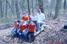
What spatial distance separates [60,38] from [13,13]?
14.9 metres

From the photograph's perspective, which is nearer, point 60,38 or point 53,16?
point 60,38

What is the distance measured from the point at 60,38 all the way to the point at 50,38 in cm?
61

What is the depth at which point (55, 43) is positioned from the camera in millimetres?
10602

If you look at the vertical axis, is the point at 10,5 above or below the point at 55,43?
above

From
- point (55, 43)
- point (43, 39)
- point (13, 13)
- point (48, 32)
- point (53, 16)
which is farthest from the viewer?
point (13, 13)

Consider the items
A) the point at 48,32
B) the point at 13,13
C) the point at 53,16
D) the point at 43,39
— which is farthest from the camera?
the point at 13,13

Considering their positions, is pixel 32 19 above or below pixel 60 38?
above

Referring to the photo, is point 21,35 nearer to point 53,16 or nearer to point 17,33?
point 17,33

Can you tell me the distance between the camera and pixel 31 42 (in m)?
11.8

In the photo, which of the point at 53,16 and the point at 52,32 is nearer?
the point at 52,32

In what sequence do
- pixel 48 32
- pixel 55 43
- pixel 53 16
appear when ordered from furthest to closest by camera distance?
Answer: 1. pixel 53 16
2. pixel 48 32
3. pixel 55 43

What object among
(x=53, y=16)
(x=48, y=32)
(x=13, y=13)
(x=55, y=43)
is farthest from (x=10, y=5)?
(x=55, y=43)

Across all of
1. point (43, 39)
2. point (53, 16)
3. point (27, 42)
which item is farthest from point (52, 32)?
point (53, 16)

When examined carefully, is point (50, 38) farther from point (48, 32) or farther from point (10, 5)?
point (10, 5)
